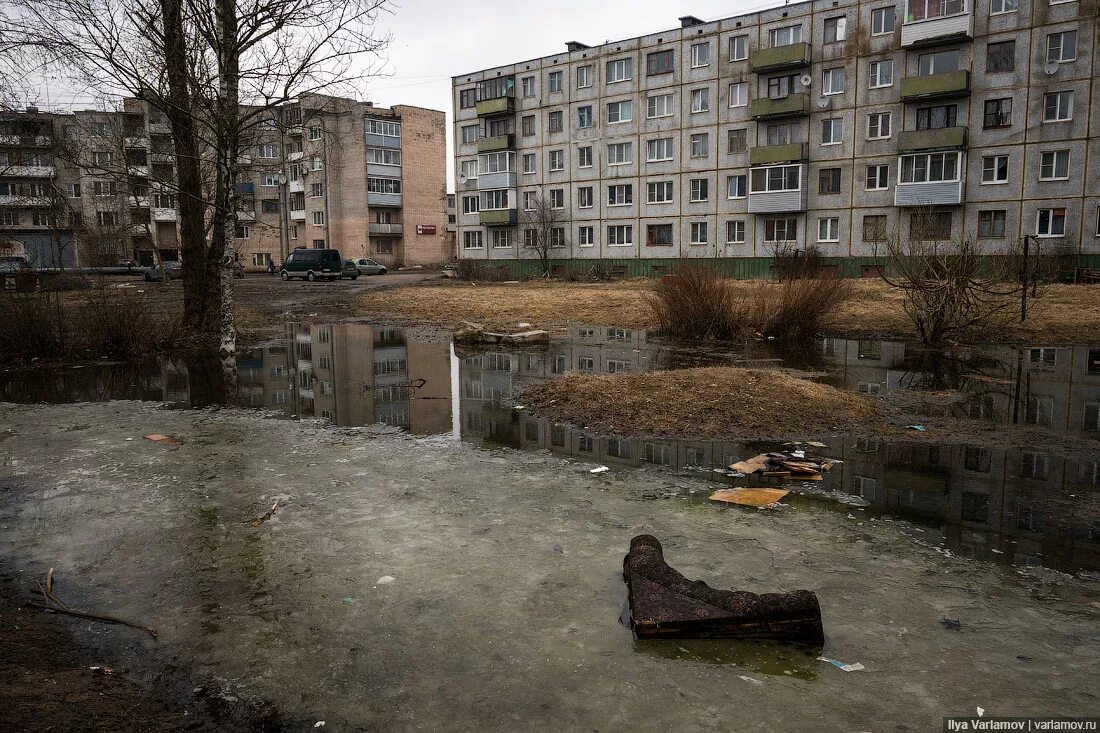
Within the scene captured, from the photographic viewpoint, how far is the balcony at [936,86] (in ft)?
119

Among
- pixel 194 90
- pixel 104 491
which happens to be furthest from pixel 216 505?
pixel 194 90

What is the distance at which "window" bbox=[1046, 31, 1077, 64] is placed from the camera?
34156 mm

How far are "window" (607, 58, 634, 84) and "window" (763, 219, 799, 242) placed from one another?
533 inches

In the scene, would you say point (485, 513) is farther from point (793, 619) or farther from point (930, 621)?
point (930, 621)

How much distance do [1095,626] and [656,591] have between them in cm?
218

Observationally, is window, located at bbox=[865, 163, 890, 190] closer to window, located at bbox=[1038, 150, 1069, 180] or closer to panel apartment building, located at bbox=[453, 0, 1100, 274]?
panel apartment building, located at bbox=[453, 0, 1100, 274]

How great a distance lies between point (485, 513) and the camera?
17.8 feet

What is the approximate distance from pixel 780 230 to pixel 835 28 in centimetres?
1109

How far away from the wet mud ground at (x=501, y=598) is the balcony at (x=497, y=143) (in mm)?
50346

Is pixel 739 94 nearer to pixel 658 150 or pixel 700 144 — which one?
pixel 700 144

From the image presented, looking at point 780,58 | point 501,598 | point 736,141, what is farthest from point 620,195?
point 501,598

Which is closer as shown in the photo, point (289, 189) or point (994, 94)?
point (994, 94)

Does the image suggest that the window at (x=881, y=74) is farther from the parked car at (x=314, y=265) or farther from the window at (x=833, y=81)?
the parked car at (x=314, y=265)

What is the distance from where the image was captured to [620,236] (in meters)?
49.4
